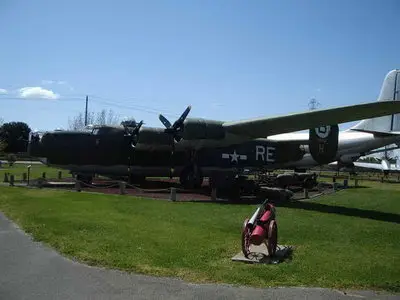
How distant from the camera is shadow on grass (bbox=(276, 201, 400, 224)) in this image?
14.9m

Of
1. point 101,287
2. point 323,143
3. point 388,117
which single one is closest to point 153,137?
point 323,143

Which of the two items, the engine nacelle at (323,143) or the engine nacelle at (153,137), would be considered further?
the engine nacelle at (323,143)

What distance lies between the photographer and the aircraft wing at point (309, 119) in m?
16.6

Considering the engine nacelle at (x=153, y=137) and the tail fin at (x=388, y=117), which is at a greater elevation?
the tail fin at (x=388, y=117)

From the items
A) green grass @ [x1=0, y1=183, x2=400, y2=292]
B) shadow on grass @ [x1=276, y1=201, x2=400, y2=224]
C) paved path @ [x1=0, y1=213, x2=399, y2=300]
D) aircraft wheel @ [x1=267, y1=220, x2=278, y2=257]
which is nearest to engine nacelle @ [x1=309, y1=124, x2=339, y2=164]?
shadow on grass @ [x1=276, y1=201, x2=400, y2=224]

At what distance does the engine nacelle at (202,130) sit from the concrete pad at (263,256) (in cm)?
1221

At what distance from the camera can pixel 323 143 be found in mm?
25828

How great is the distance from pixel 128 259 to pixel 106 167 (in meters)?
16.2

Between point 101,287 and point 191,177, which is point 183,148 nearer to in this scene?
point 191,177

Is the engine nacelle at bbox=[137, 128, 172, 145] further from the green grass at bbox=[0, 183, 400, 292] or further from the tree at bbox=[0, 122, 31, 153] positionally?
the tree at bbox=[0, 122, 31, 153]

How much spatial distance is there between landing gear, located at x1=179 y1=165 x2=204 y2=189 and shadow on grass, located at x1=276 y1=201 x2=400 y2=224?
622 centimetres

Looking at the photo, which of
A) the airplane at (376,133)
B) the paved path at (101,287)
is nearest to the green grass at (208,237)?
the paved path at (101,287)

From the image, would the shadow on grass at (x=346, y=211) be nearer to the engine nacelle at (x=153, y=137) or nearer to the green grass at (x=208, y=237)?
the green grass at (x=208, y=237)

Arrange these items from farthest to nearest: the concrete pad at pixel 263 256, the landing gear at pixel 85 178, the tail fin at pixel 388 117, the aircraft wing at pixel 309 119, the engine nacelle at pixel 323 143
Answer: the tail fin at pixel 388 117, the engine nacelle at pixel 323 143, the landing gear at pixel 85 178, the aircraft wing at pixel 309 119, the concrete pad at pixel 263 256
